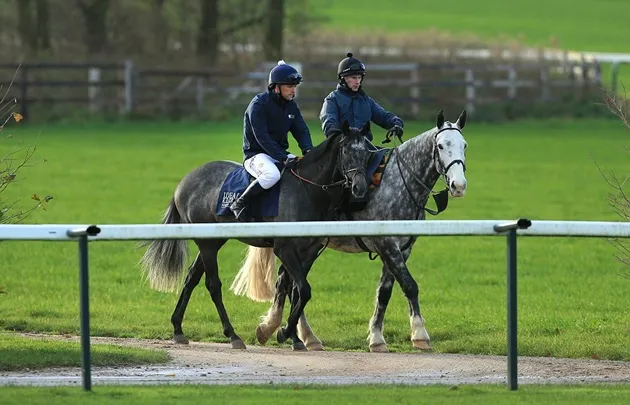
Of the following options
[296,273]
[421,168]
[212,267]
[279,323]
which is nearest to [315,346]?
[279,323]

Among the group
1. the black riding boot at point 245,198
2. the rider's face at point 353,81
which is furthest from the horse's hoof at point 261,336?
the rider's face at point 353,81

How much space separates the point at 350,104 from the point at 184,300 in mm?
2188

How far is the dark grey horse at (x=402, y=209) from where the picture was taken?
39.1ft

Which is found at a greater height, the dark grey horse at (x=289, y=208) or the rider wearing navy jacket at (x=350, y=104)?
the rider wearing navy jacket at (x=350, y=104)

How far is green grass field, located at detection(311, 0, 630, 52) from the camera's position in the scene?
74.9 metres

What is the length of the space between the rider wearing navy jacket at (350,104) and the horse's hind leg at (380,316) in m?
1.22

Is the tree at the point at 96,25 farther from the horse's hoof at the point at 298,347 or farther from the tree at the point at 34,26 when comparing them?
the horse's hoof at the point at 298,347

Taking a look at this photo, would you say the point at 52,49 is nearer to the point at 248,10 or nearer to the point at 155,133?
the point at 248,10

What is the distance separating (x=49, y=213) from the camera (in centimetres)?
2233

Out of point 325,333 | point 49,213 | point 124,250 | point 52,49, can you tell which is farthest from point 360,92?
point 52,49

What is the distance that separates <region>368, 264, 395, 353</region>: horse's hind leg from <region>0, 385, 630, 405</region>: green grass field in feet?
10.1

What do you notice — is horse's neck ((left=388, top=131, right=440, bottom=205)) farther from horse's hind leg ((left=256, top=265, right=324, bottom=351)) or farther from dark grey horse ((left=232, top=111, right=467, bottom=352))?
horse's hind leg ((left=256, top=265, right=324, bottom=351))

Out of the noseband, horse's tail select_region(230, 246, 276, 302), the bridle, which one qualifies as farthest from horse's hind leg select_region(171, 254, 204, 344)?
Answer: the noseband

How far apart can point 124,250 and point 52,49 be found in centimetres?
2757
